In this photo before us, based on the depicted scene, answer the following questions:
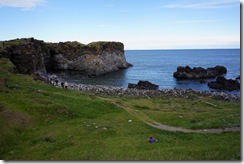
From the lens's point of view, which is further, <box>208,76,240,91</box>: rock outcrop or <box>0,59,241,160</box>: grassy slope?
<box>208,76,240,91</box>: rock outcrop

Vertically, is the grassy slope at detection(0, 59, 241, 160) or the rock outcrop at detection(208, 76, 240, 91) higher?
the grassy slope at detection(0, 59, 241, 160)

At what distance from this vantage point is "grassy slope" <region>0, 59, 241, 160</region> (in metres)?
16.6

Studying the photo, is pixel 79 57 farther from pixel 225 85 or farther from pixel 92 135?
pixel 92 135

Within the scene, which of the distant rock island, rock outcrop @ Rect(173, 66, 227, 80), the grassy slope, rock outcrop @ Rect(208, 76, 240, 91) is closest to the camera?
the grassy slope

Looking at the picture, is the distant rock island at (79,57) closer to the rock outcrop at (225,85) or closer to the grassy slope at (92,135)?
the rock outcrop at (225,85)

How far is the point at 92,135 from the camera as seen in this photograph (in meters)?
21.5

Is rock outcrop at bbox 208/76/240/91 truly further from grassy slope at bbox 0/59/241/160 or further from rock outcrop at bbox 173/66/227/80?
grassy slope at bbox 0/59/241/160

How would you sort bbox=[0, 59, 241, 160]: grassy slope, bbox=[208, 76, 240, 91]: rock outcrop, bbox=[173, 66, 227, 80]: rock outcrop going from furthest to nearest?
bbox=[173, 66, 227, 80]: rock outcrop → bbox=[208, 76, 240, 91]: rock outcrop → bbox=[0, 59, 241, 160]: grassy slope

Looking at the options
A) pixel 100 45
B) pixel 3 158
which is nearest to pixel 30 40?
pixel 100 45

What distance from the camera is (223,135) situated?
22000mm

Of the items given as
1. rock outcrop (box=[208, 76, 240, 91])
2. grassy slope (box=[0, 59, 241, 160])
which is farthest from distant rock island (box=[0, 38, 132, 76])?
grassy slope (box=[0, 59, 241, 160])

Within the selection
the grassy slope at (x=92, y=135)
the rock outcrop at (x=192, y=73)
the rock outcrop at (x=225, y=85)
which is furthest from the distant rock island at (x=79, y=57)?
the grassy slope at (x=92, y=135)

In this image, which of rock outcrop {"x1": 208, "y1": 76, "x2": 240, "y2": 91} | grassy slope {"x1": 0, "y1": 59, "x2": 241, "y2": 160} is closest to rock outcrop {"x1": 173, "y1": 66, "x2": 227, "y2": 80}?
rock outcrop {"x1": 208, "y1": 76, "x2": 240, "y2": 91}

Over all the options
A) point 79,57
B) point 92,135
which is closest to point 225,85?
point 79,57
